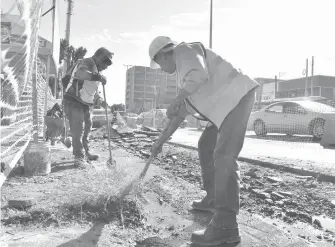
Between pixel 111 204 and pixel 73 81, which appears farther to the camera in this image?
pixel 73 81

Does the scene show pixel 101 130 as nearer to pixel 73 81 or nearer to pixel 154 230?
pixel 73 81

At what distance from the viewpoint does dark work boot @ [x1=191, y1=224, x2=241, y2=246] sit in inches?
99.7

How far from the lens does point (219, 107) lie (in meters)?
2.69

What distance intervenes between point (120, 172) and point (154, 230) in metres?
0.98

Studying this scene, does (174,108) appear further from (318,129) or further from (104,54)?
(318,129)

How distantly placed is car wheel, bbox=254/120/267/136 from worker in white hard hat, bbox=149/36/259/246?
37.7 feet

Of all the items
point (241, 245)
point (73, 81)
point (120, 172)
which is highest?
point (73, 81)

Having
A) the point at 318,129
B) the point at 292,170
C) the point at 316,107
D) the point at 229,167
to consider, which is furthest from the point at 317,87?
the point at 229,167

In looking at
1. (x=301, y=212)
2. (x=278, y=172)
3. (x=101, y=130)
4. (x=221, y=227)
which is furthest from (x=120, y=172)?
(x=101, y=130)

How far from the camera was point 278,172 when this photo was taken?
5.42 meters

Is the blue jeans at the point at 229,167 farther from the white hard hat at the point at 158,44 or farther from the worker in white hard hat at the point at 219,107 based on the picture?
the white hard hat at the point at 158,44

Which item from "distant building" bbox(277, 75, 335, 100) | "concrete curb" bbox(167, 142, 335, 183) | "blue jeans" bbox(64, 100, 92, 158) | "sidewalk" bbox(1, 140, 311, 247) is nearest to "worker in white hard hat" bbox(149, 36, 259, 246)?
"sidewalk" bbox(1, 140, 311, 247)

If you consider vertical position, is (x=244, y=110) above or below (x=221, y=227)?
above

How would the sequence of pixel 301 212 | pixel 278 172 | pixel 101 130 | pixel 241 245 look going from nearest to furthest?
pixel 241 245, pixel 301 212, pixel 278 172, pixel 101 130
